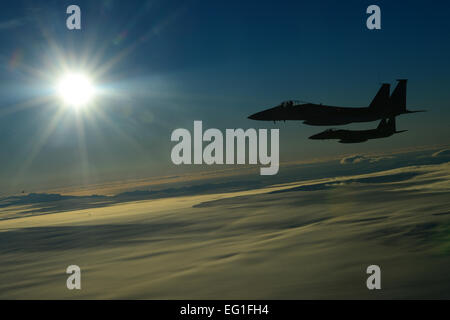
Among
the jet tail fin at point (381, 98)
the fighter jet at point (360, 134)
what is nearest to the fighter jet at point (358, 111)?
the jet tail fin at point (381, 98)

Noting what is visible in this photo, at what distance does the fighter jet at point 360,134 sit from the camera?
2791 centimetres

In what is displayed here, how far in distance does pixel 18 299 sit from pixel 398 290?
178465 mm

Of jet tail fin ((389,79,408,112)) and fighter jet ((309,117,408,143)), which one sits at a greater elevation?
jet tail fin ((389,79,408,112))

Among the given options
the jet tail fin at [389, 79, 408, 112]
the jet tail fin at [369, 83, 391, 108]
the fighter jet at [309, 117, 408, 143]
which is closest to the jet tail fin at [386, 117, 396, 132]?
the fighter jet at [309, 117, 408, 143]

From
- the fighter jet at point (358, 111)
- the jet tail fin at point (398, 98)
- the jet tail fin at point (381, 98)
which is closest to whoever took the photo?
the fighter jet at point (358, 111)

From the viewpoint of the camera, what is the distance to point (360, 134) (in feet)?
97.1

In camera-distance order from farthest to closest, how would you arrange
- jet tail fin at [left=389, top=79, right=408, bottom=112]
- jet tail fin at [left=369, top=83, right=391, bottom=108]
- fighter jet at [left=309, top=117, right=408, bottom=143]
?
fighter jet at [left=309, top=117, right=408, bottom=143] → jet tail fin at [left=389, top=79, right=408, bottom=112] → jet tail fin at [left=369, top=83, right=391, bottom=108]

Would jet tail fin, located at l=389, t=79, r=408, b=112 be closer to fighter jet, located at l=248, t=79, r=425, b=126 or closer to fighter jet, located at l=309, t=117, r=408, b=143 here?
fighter jet, located at l=248, t=79, r=425, b=126

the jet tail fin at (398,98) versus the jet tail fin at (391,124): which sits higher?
the jet tail fin at (398,98)

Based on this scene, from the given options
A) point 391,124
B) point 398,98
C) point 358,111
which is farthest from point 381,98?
point 358,111

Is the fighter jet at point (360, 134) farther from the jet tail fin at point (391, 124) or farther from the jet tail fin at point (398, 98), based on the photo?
the jet tail fin at point (398, 98)

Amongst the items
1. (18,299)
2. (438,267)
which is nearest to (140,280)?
(18,299)

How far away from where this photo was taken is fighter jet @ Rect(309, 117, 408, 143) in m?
27.9

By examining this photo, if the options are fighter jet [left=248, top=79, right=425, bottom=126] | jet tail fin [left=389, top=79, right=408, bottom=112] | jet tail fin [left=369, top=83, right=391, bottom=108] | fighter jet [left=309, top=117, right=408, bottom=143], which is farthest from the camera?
fighter jet [left=309, top=117, right=408, bottom=143]
